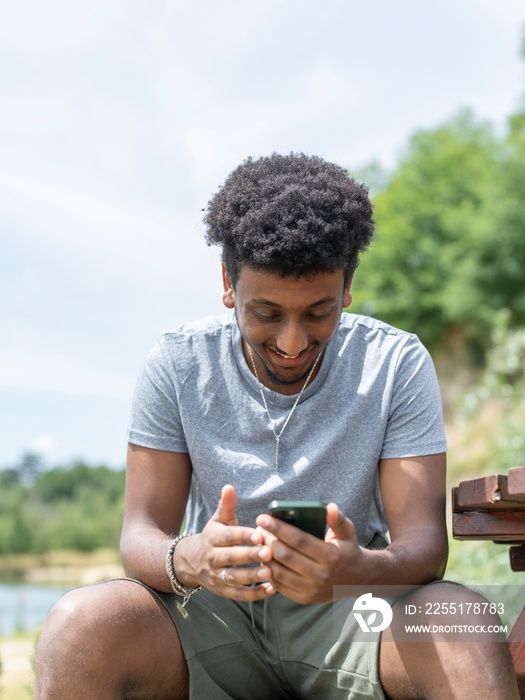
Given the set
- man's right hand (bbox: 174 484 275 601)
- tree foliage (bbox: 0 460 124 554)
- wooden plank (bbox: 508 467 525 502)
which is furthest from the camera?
tree foliage (bbox: 0 460 124 554)

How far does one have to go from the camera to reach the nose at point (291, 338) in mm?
2260

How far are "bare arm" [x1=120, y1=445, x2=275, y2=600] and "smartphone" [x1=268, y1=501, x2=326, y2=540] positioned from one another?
0.09 m

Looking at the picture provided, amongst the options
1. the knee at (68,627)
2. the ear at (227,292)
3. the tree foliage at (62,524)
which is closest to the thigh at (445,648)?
the knee at (68,627)

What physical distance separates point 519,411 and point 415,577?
833 centimetres

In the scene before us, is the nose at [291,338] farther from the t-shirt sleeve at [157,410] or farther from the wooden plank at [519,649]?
the wooden plank at [519,649]

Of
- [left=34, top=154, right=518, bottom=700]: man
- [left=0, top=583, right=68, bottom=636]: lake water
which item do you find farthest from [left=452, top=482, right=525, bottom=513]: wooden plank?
[left=0, top=583, right=68, bottom=636]: lake water

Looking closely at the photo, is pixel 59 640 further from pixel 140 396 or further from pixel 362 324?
pixel 362 324

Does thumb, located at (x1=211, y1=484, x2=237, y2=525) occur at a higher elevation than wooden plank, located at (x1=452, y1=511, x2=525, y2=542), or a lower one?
higher

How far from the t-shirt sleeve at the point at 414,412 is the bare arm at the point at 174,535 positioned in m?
0.60

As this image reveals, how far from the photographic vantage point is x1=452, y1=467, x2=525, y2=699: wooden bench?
5.66ft

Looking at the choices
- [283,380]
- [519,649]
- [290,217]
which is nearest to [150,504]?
[283,380]

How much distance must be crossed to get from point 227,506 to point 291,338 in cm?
67

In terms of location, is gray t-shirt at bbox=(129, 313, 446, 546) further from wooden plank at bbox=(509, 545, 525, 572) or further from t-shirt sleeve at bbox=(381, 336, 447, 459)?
wooden plank at bbox=(509, 545, 525, 572)

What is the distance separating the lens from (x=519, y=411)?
9719mm
